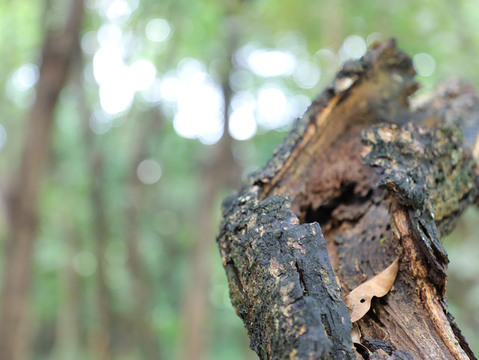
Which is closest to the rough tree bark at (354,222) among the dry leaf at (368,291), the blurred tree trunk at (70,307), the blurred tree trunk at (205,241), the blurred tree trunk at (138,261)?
the dry leaf at (368,291)

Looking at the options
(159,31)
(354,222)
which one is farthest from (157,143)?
(354,222)

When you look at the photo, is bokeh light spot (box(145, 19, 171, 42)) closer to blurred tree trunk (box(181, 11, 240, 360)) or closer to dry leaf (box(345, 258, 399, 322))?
blurred tree trunk (box(181, 11, 240, 360))

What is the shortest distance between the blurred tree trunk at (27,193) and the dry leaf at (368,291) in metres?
Result: 3.84

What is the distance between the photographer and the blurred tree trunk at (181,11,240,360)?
664 centimetres

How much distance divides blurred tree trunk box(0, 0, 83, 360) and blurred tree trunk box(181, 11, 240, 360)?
95.4 inches

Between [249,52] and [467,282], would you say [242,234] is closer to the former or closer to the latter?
[467,282]

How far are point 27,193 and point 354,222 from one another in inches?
143

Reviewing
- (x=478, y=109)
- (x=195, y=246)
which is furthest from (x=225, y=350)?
(x=478, y=109)

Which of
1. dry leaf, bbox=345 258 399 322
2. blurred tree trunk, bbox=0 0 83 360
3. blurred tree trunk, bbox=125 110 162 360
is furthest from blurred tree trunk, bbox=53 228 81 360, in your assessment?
dry leaf, bbox=345 258 399 322

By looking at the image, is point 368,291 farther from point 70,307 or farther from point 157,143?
point 70,307

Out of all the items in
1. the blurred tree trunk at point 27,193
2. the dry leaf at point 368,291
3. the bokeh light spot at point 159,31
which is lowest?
the dry leaf at point 368,291

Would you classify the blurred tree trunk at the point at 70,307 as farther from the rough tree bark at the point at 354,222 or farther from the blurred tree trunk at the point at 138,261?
the rough tree bark at the point at 354,222

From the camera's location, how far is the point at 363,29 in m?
4.76

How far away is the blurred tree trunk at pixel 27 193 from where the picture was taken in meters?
4.23
